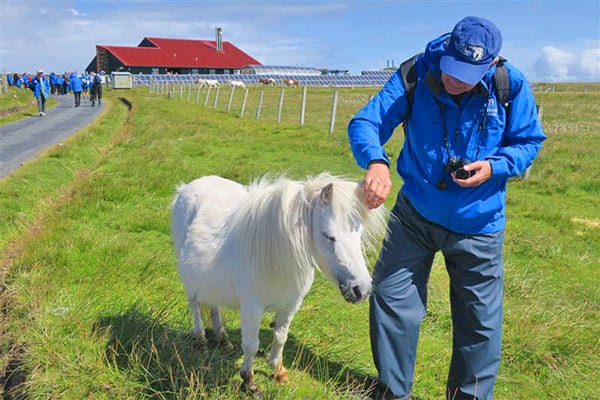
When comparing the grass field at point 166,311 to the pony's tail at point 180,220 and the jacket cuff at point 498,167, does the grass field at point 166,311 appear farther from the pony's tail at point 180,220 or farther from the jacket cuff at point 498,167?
the jacket cuff at point 498,167

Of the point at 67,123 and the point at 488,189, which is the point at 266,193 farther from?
the point at 67,123

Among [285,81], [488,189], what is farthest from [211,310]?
[285,81]

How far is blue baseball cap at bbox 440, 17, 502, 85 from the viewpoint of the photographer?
264 centimetres

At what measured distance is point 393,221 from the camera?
11.0 feet

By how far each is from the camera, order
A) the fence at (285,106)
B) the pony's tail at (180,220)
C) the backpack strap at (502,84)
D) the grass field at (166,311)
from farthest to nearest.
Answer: the fence at (285,106), the pony's tail at (180,220), the grass field at (166,311), the backpack strap at (502,84)

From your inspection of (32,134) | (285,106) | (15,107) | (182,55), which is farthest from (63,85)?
(182,55)

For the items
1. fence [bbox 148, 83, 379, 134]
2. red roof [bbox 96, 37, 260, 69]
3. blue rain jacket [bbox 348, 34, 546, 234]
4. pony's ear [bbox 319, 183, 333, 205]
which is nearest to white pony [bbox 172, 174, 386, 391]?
pony's ear [bbox 319, 183, 333, 205]

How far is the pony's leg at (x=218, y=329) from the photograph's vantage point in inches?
155

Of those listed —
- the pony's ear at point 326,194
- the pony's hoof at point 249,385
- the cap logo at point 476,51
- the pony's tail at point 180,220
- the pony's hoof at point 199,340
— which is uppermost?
the cap logo at point 476,51

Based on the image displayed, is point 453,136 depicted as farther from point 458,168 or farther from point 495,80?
point 495,80

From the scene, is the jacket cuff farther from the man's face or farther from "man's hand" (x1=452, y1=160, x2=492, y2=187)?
the man's face

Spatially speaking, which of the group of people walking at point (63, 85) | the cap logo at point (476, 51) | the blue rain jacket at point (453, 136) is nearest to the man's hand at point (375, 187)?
the blue rain jacket at point (453, 136)

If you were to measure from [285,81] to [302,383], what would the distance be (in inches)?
2793

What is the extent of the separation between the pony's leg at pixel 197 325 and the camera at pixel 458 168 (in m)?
2.13
